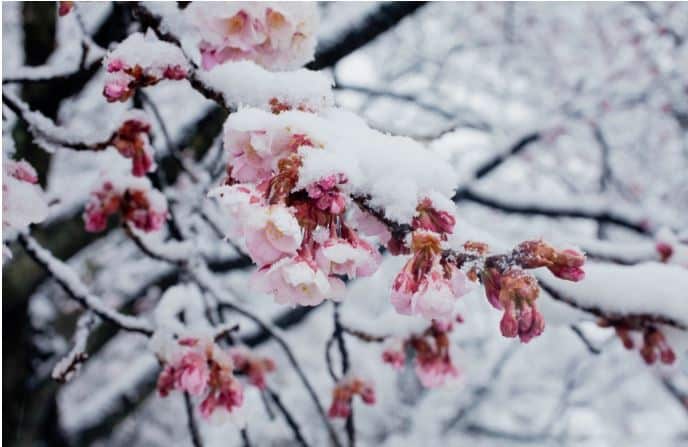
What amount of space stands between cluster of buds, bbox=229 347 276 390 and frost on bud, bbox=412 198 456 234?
1.06 meters

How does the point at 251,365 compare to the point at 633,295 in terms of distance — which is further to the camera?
the point at 251,365

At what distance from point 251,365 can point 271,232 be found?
1.13 meters

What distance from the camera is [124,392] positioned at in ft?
8.06

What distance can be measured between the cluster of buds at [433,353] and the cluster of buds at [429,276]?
2.59 ft

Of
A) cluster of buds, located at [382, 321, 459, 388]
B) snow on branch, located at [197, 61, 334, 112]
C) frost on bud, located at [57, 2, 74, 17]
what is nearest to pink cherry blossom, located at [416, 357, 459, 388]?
cluster of buds, located at [382, 321, 459, 388]

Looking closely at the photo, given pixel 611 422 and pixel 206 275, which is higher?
pixel 206 275

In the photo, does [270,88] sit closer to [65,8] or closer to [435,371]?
[65,8]

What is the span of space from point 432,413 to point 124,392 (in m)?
3.70

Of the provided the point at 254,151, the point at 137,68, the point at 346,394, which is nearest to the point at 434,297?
the point at 254,151

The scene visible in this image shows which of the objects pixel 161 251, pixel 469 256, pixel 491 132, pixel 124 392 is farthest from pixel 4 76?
pixel 491 132

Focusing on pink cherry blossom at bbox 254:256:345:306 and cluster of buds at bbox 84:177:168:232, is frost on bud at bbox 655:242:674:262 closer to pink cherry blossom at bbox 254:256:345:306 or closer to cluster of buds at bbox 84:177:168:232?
pink cherry blossom at bbox 254:256:345:306

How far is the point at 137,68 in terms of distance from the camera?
0.95 meters

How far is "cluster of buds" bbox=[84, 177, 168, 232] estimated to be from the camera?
158cm

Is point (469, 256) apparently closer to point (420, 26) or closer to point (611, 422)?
Result: point (420, 26)
